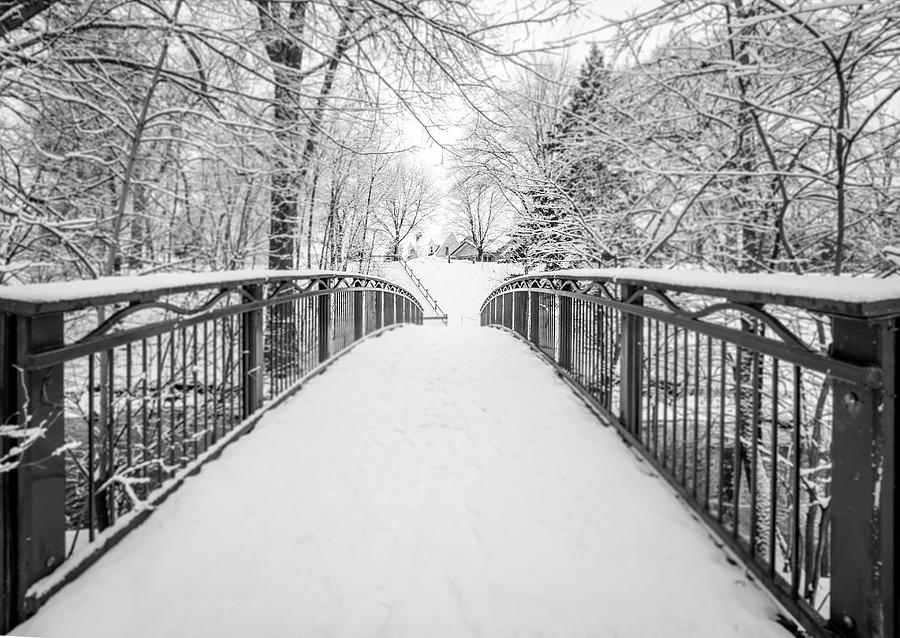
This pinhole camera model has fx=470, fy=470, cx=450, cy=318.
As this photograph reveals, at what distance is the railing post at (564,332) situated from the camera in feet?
17.7

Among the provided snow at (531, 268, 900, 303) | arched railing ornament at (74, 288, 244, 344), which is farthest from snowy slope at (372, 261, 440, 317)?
snow at (531, 268, 900, 303)

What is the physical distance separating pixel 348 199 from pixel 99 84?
13.4 m

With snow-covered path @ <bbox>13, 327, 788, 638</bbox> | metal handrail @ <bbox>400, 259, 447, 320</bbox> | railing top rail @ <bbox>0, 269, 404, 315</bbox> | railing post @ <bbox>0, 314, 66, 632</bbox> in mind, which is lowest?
snow-covered path @ <bbox>13, 327, 788, 638</bbox>

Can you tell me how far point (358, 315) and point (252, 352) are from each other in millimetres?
4235

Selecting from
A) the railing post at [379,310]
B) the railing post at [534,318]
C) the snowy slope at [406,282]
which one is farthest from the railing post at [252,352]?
the snowy slope at [406,282]

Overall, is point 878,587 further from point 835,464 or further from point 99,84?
point 99,84

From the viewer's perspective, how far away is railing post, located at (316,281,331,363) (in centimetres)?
614

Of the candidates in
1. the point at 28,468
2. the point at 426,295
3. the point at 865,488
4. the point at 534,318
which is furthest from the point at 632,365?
the point at 426,295

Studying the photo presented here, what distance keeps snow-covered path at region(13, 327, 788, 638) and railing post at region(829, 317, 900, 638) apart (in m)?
0.36

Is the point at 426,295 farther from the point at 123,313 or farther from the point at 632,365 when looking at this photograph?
the point at 123,313

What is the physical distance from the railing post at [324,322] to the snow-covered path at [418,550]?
2.45 metres

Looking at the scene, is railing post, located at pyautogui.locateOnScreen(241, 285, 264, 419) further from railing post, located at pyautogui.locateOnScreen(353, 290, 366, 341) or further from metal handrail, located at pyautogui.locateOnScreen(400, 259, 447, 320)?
metal handrail, located at pyautogui.locateOnScreen(400, 259, 447, 320)

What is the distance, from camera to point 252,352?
4.09 metres

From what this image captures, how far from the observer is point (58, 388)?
2018mm
